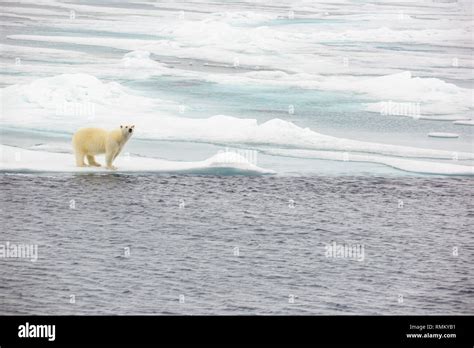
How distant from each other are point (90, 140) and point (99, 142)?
119 millimetres

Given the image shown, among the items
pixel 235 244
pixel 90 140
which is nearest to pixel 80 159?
pixel 90 140

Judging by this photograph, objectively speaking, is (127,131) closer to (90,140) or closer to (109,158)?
(109,158)

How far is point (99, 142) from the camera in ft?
50.4

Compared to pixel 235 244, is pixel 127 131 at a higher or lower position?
higher

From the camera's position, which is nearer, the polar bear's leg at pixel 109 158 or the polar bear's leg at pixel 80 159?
the polar bear's leg at pixel 109 158

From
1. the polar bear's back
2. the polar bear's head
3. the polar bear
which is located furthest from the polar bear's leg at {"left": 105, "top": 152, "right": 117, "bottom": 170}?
the polar bear's head

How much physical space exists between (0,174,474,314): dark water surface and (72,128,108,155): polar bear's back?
0.36m

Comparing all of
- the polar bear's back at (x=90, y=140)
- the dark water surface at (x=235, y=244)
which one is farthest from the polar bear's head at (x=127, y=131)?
the dark water surface at (x=235, y=244)

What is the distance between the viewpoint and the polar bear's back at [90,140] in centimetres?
1533

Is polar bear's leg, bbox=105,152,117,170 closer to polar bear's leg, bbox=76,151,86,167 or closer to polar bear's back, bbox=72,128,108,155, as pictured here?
polar bear's back, bbox=72,128,108,155

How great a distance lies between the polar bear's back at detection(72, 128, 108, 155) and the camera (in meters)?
15.3

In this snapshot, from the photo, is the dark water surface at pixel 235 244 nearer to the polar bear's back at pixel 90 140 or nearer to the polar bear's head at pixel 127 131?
the polar bear's back at pixel 90 140

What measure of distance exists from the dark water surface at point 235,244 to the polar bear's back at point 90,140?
14.3 inches
